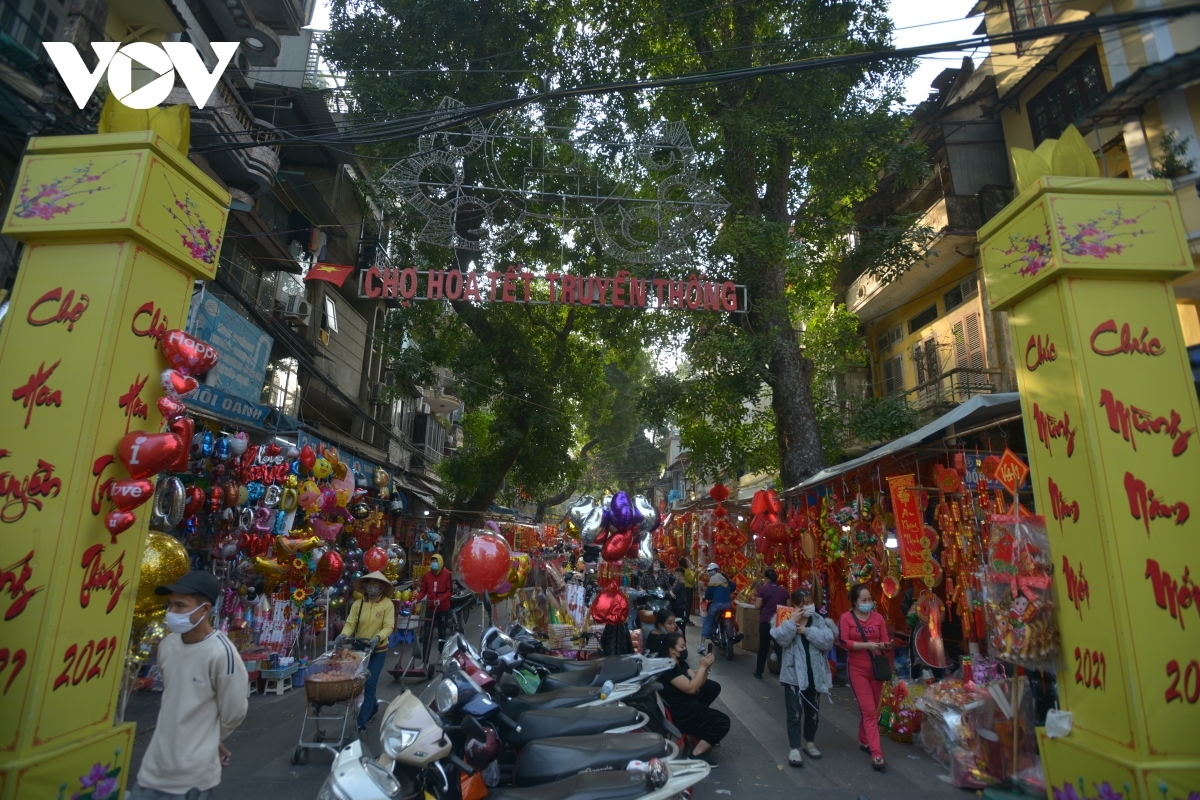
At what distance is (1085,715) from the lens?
363 centimetres

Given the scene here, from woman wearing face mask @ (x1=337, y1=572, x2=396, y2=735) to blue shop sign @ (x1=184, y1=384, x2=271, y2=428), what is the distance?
322cm

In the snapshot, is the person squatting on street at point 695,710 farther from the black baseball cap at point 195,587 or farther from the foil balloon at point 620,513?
the black baseball cap at point 195,587

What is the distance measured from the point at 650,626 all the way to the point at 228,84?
10.5 meters

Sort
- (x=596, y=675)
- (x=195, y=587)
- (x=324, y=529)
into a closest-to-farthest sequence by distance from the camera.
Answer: (x=195, y=587)
(x=596, y=675)
(x=324, y=529)

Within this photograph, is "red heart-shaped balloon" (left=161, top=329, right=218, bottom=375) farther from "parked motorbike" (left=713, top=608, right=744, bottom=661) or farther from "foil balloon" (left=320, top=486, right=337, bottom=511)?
"parked motorbike" (left=713, top=608, right=744, bottom=661)

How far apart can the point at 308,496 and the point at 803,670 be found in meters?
6.43

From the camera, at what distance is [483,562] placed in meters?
7.20

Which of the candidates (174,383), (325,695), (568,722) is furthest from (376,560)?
(174,383)

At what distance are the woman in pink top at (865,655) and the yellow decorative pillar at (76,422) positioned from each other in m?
5.57

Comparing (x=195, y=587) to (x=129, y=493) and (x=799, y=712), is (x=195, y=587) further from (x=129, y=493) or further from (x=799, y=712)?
(x=799, y=712)

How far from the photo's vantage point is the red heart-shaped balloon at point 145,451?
3580mm

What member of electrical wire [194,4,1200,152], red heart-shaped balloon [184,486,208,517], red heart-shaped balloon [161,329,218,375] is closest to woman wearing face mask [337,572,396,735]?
red heart-shaped balloon [184,486,208,517]

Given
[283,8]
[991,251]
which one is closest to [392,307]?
[283,8]

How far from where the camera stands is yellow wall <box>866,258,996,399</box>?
46.1 ft
